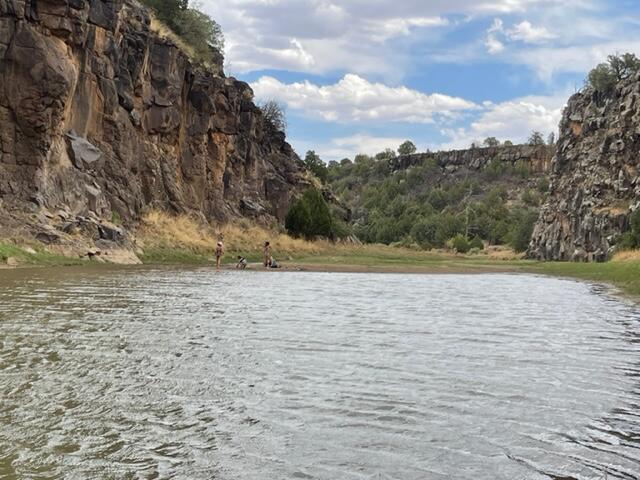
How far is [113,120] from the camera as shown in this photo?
40281 mm

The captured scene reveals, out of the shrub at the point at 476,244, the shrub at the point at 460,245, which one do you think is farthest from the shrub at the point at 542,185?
the shrub at the point at 460,245

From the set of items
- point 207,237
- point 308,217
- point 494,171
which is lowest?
point 207,237

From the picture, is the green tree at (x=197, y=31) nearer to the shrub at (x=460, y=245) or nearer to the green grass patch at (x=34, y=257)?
the green grass patch at (x=34, y=257)

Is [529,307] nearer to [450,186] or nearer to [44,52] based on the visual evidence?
[44,52]

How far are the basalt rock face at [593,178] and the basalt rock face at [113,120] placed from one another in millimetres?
41474

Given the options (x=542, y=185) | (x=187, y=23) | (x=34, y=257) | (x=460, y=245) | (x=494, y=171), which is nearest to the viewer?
(x=34, y=257)

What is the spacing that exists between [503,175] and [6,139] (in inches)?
7162

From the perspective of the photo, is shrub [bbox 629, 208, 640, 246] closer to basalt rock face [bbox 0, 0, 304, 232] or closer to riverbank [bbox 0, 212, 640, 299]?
riverbank [bbox 0, 212, 640, 299]

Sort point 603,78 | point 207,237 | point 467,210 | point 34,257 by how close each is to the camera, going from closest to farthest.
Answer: point 34,257
point 207,237
point 603,78
point 467,210

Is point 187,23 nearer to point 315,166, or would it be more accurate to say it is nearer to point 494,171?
point 315,166

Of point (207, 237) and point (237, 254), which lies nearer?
point (237, 254)

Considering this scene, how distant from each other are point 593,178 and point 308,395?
291ft

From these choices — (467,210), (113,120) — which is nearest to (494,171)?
(467,210)

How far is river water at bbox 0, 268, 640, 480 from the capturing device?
510cm
